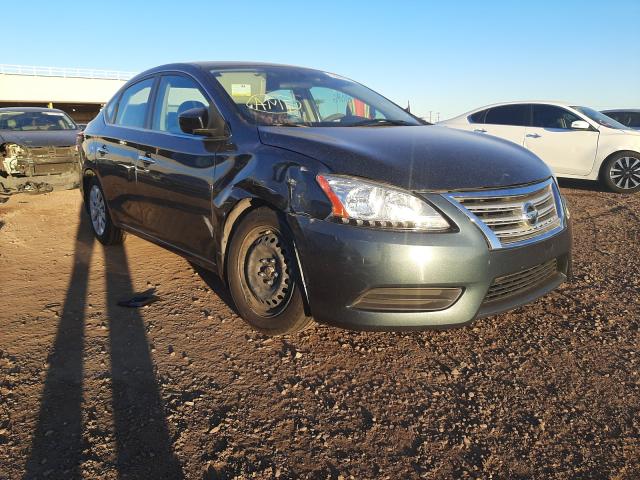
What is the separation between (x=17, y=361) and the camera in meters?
2.70

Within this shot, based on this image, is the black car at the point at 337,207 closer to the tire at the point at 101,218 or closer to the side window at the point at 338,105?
the side window at the point at 338,105

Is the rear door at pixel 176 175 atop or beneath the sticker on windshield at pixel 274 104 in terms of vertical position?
beneath

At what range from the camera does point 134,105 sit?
14.3 ft

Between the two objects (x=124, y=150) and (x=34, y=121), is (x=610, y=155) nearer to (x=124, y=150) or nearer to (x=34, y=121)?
(x=124, y=150)

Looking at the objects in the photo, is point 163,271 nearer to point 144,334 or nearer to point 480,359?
point 144,334

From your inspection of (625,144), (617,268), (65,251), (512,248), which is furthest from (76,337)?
(625,144)

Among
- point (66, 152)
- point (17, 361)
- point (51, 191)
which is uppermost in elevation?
point (66, 152)

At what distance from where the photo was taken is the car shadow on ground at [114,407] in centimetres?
191

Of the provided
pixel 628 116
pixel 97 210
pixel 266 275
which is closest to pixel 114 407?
pixel 266 275

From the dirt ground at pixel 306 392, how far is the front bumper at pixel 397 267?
337 millimetres

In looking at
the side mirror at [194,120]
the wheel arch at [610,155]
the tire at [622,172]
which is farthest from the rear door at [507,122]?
the side mirror at [194,120]

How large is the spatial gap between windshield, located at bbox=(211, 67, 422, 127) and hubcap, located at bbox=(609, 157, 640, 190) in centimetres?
554

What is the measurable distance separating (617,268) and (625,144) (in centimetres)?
472

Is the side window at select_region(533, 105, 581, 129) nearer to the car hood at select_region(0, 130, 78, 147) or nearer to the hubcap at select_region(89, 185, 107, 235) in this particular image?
the hubcap at select_region(89, 185, 107, 235)
